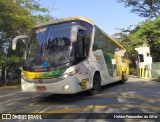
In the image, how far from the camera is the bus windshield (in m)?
11.2

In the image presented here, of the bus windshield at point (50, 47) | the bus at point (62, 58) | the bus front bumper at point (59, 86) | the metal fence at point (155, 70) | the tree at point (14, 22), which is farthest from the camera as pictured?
the metal fence at point (155, 70)

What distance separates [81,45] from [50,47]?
119 cm

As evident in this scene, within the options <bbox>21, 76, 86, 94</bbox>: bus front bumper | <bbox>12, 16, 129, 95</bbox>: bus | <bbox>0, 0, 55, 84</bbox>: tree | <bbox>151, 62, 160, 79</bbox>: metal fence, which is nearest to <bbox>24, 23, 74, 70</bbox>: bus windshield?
<bbox>12, 16, 129, 95</bbox>: bus

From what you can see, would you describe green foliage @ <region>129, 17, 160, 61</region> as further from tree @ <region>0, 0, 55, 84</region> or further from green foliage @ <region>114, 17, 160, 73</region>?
tree @ <region>0, 0, 55, 84</region>

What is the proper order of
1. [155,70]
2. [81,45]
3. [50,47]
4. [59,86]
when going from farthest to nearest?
[155,70] < [81,45] < [50,47] < [59,86]

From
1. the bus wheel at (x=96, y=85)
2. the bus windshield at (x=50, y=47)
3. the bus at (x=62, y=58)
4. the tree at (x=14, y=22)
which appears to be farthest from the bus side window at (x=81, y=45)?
the tree at (x=14, y=22)

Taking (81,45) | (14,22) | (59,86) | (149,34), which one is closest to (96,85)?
(81,45)

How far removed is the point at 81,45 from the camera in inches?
465

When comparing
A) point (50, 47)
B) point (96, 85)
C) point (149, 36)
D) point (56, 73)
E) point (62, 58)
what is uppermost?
point (149, 36)

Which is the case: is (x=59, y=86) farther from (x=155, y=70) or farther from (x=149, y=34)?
(x=149, y=34)

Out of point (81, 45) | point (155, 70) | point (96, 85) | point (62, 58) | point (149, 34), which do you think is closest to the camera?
point (62, 58)

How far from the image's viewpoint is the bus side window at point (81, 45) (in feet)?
38.0

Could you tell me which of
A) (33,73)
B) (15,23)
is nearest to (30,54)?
(33,73)

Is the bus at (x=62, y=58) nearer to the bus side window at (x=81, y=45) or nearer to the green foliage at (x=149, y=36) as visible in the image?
the bus side window at (x=81, y=45)
